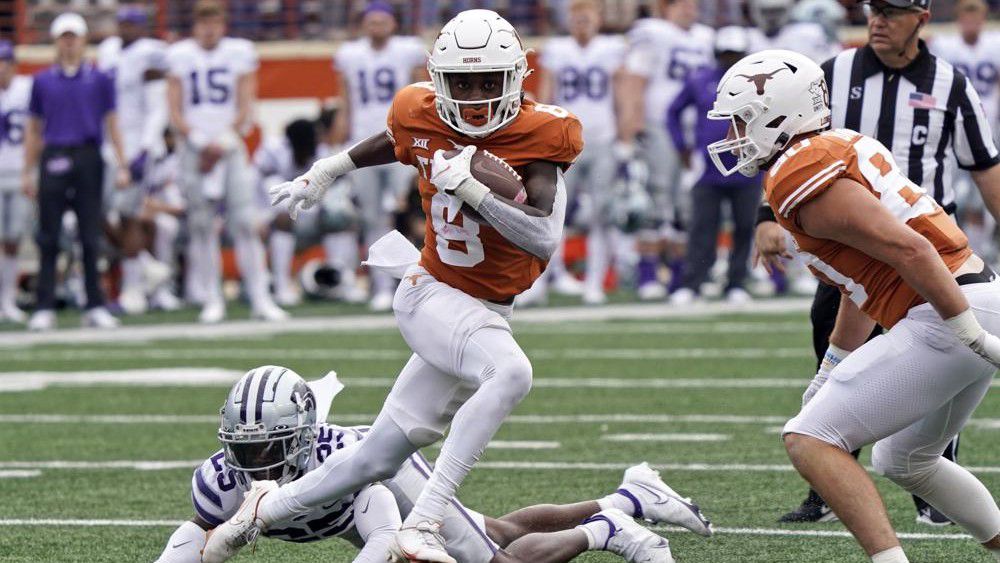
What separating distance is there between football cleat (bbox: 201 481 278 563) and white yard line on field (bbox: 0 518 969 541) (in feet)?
3.94

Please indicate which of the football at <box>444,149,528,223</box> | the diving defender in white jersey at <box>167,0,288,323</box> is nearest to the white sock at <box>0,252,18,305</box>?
the diving defender in white jersey at <box>167,0,288,323</box>

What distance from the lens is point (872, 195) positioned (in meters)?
4.19

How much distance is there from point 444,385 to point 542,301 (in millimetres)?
8380

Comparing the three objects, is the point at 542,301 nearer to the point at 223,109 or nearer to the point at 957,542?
the point at 223,109

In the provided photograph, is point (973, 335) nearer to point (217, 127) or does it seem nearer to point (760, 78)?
point (760, 78)

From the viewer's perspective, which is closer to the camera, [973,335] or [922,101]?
[973,335]

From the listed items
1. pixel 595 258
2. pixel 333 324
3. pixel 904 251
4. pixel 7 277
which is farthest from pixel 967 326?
pixel 7 277

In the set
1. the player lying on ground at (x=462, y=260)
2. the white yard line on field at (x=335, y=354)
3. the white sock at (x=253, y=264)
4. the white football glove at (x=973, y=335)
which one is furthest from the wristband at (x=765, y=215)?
the white sock at (x=253, y=264)

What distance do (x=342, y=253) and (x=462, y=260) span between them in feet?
31.4

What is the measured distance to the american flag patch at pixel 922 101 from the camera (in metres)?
5.57

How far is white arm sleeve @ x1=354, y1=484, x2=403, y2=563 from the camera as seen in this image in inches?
172

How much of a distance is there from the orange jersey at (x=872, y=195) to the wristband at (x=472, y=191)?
68cm

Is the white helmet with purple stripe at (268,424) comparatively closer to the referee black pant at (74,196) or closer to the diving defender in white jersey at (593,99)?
the referee black pant at (74,196)

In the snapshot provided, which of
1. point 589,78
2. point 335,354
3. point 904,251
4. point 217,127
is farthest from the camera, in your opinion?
point 589,78
